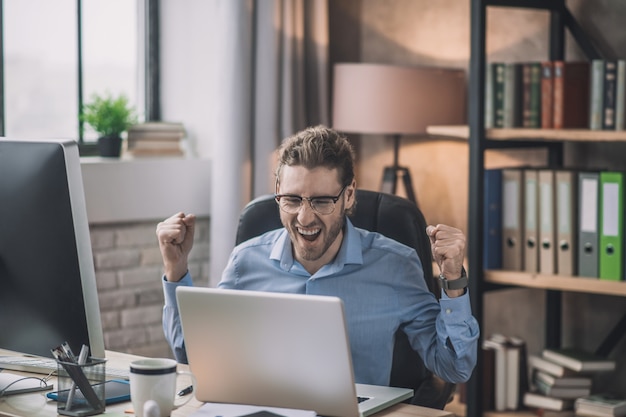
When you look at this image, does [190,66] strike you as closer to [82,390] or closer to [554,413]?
[554,413]

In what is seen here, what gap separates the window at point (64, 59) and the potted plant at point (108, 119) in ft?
0.38

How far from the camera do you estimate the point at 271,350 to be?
1670mm

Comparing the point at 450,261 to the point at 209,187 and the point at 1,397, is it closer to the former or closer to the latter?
the point at 1,397

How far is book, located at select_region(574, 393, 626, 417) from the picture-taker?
3.23 meters

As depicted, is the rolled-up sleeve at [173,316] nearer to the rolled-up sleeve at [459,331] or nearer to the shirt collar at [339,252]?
the shirt collar at [339,252]

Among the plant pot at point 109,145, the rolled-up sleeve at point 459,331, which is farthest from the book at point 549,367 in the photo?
the plant pot at point 109,145

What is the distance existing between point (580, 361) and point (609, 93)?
2.86 ft

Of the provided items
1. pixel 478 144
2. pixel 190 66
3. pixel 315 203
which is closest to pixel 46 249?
pixel 315 203

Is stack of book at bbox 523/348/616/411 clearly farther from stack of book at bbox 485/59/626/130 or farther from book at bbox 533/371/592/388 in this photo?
stack of book at bbox 485/59/626/130

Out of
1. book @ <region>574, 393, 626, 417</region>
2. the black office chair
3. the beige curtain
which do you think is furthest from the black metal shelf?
the black office chair

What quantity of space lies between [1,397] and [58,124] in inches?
80.3

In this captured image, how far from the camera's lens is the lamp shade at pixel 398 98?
3.63 m

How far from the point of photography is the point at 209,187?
3.96 m

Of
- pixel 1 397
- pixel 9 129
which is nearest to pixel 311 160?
pixel 1 397
